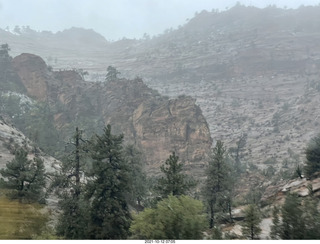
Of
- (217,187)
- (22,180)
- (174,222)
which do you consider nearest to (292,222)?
(174,222)

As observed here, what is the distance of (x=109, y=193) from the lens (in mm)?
26000

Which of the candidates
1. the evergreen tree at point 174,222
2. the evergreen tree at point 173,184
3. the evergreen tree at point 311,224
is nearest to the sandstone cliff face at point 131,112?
the evergreen tree at point 173,184

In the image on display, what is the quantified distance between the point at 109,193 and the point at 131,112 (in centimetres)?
6158

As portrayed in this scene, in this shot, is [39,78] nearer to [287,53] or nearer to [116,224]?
[116,224]

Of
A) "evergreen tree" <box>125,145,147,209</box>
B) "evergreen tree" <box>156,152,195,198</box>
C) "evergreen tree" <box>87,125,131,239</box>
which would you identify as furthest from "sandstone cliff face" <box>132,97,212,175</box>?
"evergreen tree" <box>87,125,131,239</box>

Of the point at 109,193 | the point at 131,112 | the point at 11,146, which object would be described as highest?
the point at 131,112

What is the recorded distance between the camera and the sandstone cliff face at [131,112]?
7700cm

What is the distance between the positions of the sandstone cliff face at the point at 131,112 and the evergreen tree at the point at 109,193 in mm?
45258

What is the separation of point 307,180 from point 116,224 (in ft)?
68.5

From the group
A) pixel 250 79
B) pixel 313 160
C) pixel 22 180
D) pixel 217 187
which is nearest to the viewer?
pixel 22 180

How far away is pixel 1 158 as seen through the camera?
4081 centimetres

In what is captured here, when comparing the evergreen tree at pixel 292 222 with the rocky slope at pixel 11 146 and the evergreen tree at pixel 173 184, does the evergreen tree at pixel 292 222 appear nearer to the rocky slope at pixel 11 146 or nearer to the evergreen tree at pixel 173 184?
the evergreen tree at pixel 173 184

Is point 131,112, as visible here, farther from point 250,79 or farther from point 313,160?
point 250,79

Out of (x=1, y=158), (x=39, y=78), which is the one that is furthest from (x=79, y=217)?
(x=39, y=78)
